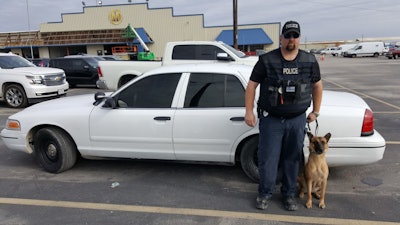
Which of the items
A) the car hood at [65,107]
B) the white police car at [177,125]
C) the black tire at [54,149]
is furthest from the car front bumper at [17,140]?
the car hood at [65,107]

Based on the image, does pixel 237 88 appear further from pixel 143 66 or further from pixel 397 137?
pixel 143 66

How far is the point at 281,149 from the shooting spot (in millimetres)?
3572

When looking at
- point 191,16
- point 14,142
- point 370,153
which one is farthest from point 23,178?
point 191,16

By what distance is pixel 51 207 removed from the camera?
12.5 ft

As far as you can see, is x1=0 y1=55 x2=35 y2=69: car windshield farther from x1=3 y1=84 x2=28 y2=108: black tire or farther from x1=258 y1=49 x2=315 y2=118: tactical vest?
x1=258 y1=49 x2=315 y2=118: tactical vest

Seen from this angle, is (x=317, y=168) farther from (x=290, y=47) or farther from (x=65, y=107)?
(x=65, y=107)

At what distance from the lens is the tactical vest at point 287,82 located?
319cm

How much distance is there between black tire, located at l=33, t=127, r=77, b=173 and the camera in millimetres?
4665

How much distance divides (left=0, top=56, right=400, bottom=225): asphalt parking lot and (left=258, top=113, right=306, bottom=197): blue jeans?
282mm

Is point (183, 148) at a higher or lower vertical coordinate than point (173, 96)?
lower

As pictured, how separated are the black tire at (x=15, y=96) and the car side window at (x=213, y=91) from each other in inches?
317

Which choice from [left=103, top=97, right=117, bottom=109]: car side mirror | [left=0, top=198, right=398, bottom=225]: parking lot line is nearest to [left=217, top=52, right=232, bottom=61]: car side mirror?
[left=103, top=97, right=117, bottom=109]: car side mirror

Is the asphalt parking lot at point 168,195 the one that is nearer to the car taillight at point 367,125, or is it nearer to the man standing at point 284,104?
the man standing at point 284,104

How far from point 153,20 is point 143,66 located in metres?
34.1
